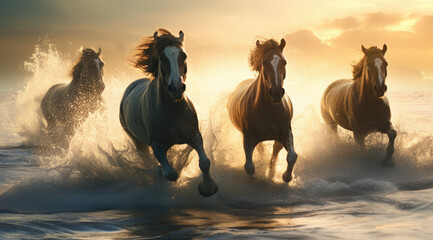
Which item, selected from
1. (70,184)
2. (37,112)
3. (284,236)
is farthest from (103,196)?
(37,112)

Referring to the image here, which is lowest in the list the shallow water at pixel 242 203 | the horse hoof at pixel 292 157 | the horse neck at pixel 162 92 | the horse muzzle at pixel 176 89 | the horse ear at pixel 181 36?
the shallow water at pixel 242 203

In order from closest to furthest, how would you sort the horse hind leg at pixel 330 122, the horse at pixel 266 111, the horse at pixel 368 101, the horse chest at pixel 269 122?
1. the horse at pixel 266 111
2. the horse chest at pixel 269 122
3. the horse at pixel 368 101
4. the horse hind leg at pixel 330 122

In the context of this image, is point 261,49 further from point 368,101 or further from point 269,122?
point 368,101

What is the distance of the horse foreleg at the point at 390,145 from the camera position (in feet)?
31.1

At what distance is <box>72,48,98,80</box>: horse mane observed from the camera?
1203cm

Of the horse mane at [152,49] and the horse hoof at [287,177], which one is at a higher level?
the horse mane at [152,49]

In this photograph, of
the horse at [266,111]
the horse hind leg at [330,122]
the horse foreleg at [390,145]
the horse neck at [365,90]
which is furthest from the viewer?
the horse hind leg at [330,122]

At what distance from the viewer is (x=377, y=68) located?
899cm

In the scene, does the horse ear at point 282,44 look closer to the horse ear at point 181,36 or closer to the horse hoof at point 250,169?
the horse ear at point 181,36

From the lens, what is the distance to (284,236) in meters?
5.39

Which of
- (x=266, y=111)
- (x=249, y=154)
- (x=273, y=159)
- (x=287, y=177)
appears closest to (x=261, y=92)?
(x=266, y=111)

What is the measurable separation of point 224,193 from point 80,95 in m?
6.03

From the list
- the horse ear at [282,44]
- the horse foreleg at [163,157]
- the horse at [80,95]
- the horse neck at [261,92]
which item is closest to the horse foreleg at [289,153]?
the horse neck at [261,92]

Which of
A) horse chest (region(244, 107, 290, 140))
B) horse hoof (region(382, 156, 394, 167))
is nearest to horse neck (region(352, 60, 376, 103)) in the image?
horse hoof (region(382, 156, 394, 167))
